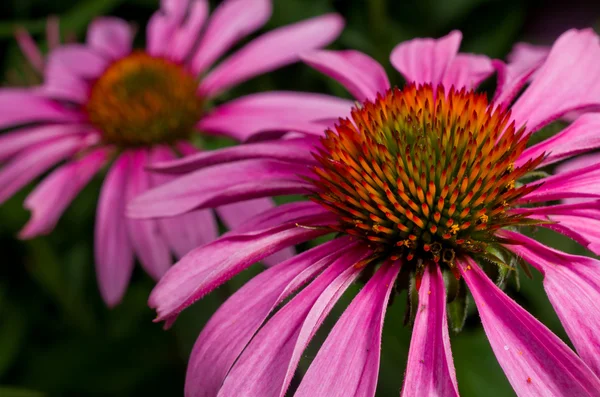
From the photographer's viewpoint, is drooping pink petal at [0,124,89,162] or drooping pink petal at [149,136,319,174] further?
drooping pink petal at [0,124,89,162]

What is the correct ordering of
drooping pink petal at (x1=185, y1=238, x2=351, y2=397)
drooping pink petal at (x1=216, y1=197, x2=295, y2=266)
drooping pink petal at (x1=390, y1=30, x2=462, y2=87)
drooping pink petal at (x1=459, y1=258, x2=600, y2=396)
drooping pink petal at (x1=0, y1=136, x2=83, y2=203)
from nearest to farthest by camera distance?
1. drooping pink petal at (x1=459, y1=258, x2=600, y2=396)
2. drooping pink petal at (x1=185, y1=238, x2=351, y2=397)
3. drooping pink petal at (x1=390, y1=30, x2=462, y2=87)
4. drooping pink petal at (x1=216, y1=197, x2=295, y2=266)
5. drooping pink petal at (x1=0, y1=136, x2=83, y2=203)

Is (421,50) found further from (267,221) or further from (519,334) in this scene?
(519,334)

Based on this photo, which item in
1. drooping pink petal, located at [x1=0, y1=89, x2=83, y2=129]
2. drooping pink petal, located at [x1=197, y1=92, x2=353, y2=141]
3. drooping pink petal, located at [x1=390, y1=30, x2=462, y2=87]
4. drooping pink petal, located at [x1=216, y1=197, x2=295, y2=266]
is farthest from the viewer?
drooping pink petal, located at [x1=0, y1=89, x2=83, y2=129]

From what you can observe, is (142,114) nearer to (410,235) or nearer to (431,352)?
(410,235)

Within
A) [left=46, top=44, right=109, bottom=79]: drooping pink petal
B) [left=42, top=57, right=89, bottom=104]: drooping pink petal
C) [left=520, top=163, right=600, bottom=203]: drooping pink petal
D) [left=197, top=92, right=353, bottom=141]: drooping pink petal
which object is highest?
[left=46, top=44, right=109, bottom=79]: drooping pink petal

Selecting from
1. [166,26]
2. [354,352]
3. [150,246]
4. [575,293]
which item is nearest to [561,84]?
[575,293]

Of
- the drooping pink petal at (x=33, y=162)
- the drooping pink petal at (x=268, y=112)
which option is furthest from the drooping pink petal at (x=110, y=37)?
the drooping pink petal at (x=268, y=112)

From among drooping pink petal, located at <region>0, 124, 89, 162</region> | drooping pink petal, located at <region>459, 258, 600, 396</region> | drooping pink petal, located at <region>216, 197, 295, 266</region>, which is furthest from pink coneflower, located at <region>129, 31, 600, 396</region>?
drooping pink petal, located at <region>0, 124, 89, 162</region>

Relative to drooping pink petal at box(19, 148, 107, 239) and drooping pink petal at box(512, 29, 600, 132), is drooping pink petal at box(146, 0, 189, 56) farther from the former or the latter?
drooping pink petal at box(512, 29, 600, 132)
